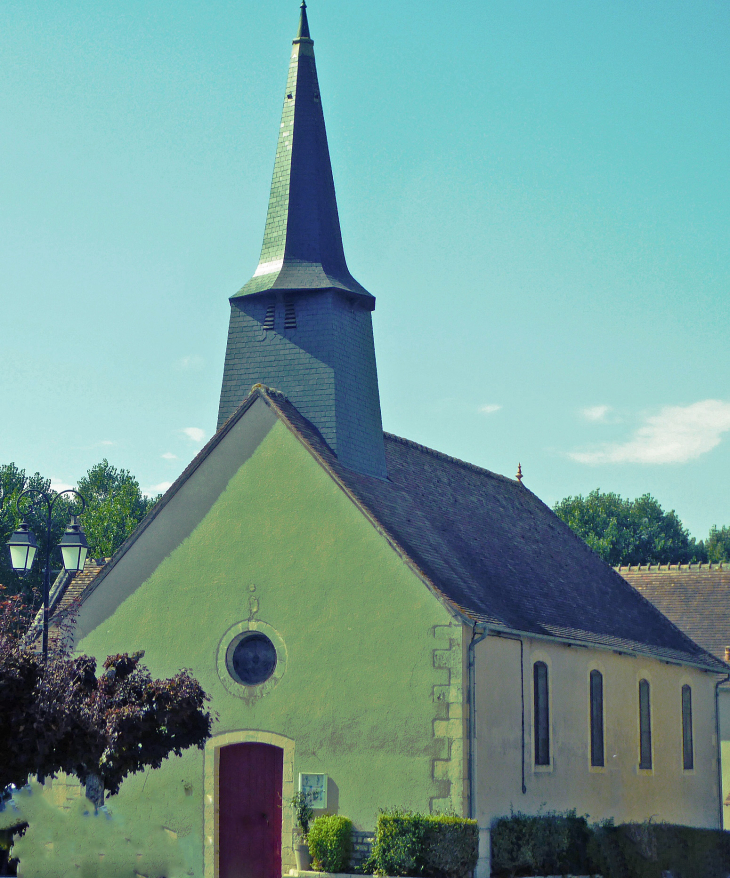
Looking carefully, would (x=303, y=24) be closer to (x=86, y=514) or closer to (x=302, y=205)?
(x=302, y=205)

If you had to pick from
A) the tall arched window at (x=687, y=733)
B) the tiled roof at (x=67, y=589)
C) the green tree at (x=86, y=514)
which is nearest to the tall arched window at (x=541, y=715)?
the tall arched window at (x=687, y=733)

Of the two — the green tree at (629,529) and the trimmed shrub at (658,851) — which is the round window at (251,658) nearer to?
the trimmed shrub at (658,851)

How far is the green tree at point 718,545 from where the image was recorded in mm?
69000

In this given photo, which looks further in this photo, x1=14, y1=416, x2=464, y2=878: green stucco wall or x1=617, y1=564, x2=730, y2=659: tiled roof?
x1=617, y1=564, x2=730, y2=659: tiled roof

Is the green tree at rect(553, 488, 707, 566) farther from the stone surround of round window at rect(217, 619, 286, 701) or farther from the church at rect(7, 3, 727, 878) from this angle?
the stone surround of round window at rect(217, 619, 286, 701)

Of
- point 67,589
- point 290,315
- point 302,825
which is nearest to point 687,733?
point 302,825

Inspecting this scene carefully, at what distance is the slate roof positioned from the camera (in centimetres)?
2153

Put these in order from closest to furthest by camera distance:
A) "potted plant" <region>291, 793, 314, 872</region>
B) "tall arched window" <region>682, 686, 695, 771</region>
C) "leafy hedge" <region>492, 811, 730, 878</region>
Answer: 1. "potted plant" <region>291, 793, 314, 872</region>
2. "leafy hedge" <region>492, 811, 730, 878</region>
3. "tall arched window" <region>682, 686, 695, 771</region>

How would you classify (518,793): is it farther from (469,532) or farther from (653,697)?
(653,697)

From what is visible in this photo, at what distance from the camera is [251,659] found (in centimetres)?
2141

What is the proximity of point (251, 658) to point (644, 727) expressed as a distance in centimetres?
1051

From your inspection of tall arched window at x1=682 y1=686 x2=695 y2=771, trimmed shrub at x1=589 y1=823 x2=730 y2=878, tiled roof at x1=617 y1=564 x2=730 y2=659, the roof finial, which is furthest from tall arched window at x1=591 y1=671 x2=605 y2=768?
the roof finial

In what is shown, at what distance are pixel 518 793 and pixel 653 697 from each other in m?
7.80

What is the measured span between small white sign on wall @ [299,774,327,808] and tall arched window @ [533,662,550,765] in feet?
14.9
